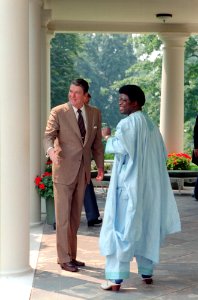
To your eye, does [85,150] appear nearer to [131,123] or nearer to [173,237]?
[131,123]

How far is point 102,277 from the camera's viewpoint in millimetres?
7020

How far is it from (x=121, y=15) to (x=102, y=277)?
33.7ft

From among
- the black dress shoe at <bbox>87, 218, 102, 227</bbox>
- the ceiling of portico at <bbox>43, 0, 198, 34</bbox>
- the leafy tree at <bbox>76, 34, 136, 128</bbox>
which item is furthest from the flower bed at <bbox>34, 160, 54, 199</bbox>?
the leafy tree at <bbox>76, 34, 136, 128</bbox>

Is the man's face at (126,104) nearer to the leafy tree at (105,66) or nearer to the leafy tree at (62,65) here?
the leafy tree at (62,65)

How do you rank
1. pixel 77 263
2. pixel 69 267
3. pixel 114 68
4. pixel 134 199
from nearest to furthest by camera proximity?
pixel 134 199 → pixel 69 267 → pixel 77 263 → pixel 114 68

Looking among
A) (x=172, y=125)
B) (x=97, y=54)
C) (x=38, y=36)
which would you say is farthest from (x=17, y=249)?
(x=97, y=54)

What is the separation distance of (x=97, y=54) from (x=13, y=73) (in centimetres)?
6523

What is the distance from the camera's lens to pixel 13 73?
6746 millimetres

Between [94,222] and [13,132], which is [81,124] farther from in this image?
[94,222]

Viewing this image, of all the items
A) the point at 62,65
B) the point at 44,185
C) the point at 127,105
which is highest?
the point at 62,65

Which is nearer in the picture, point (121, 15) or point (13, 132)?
point (13, 132)

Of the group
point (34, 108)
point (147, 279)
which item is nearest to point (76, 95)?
point (147, 279)

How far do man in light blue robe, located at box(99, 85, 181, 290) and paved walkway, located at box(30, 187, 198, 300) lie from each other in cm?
21

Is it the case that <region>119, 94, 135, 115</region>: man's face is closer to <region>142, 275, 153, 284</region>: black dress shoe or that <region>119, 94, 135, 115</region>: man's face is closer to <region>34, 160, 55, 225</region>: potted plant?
<region>142, 275, 153, 284</region>: black dress shoe
